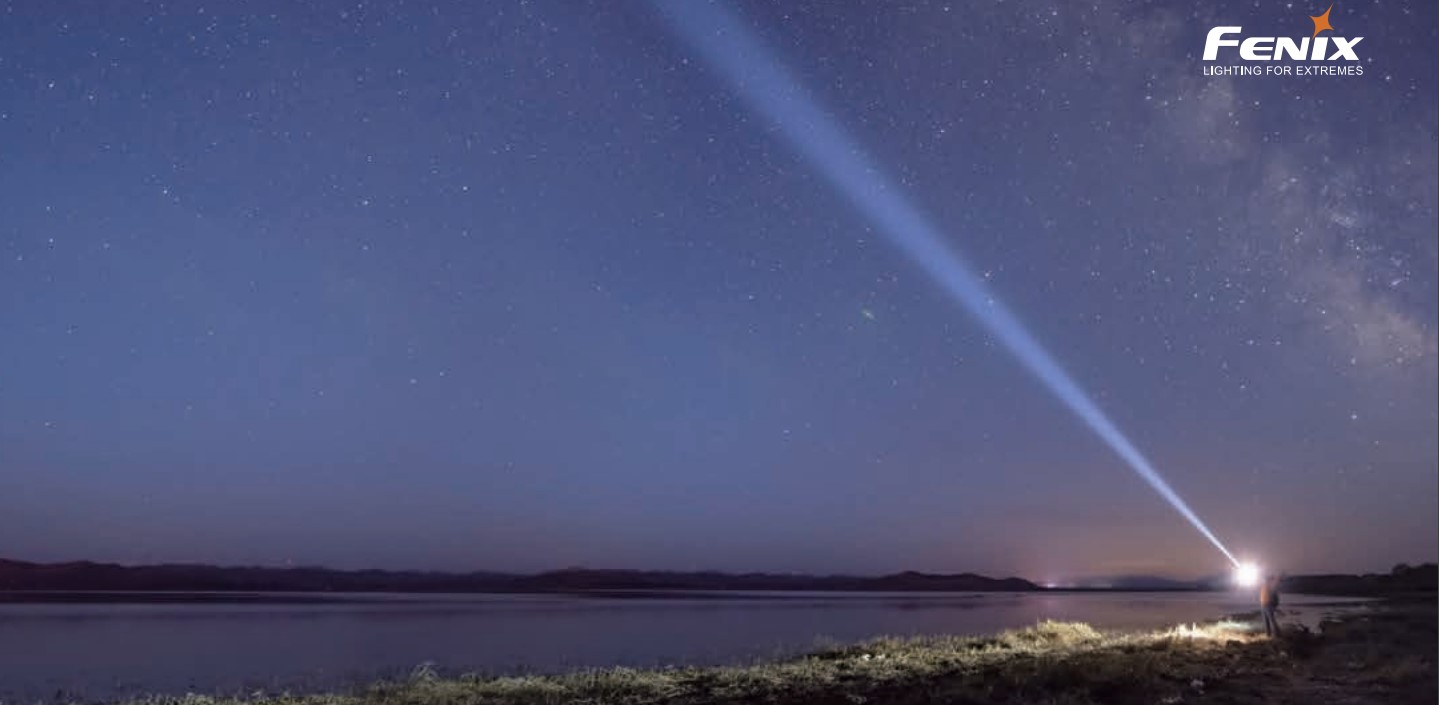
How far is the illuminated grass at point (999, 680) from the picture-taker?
59.9 feet

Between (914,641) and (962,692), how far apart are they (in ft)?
43.8

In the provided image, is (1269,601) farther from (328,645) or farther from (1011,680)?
(328,645)

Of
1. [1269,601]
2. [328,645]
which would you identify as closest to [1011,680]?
[1269,601]

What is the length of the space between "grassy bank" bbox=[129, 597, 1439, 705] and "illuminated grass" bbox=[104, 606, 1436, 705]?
0.10 ft

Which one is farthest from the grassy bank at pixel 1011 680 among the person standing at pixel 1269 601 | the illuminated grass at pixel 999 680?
the person standing at pixel 1269 601

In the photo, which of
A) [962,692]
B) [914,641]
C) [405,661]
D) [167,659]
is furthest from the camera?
[167,659]

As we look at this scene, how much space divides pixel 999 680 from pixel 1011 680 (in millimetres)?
315

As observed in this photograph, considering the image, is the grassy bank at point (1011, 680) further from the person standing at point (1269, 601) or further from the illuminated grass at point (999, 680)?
the person standing at point (1269, 601)

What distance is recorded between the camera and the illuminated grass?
18.3 m

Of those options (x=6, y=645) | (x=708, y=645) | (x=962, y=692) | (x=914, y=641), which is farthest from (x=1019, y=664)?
(x=6, y=645)

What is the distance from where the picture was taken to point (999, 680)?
1998cm

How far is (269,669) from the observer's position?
3566 centimetres

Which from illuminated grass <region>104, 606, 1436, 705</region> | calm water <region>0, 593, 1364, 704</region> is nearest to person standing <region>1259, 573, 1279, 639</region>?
illuminated grass <region>104, 606, 1436, 705</region>

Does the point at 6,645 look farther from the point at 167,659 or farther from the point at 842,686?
the point at 842,686
